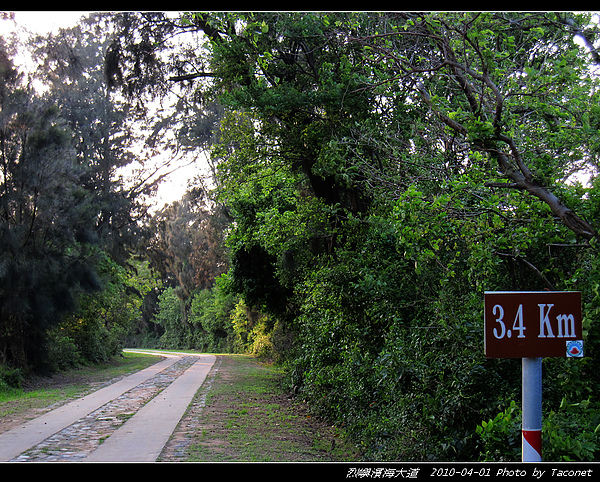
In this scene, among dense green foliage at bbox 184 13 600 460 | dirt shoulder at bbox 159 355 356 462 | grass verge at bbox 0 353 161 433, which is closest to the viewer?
dense green foliage at bbox 184 13 600 460

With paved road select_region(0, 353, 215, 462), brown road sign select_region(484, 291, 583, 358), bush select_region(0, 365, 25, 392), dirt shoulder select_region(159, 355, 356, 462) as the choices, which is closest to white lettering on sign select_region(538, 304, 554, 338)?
brown road sign select_region(484, 291, 583, 358)

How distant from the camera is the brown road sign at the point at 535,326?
338 centimetres

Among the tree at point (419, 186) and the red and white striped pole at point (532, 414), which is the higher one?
the tree at point (419, 186)

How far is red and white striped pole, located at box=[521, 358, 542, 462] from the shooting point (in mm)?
3348

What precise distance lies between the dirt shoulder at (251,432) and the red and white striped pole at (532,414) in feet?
14.3

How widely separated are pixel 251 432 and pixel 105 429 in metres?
2.43

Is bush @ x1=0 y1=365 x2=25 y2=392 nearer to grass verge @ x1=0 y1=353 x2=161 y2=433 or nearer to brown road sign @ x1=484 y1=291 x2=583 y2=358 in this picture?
grass verge @ x1=0 y1=353 x2=161 y2=433

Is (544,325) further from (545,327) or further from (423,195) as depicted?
(423,195)

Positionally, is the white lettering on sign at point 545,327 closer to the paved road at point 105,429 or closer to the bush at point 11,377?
the paved road at point 105,429

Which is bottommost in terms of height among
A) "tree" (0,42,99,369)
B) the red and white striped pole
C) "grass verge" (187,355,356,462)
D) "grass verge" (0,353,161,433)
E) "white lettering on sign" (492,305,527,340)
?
"grass verge" (0,353,161,433)

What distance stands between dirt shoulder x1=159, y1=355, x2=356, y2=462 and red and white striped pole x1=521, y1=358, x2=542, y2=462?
14.3ft

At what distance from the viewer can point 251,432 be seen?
908 centimetres

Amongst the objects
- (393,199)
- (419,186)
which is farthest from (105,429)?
(419,186)

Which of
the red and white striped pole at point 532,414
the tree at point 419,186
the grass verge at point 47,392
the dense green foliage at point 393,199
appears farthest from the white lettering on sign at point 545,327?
the grass verge at point 47,392
